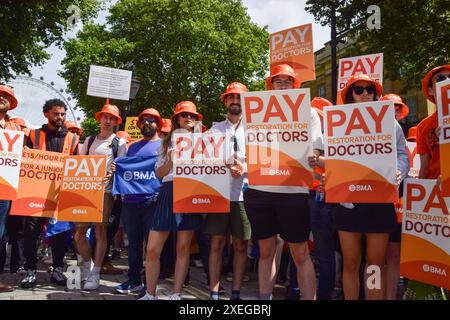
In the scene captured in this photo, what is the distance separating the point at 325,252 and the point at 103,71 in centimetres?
467

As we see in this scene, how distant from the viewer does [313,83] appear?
35.5m

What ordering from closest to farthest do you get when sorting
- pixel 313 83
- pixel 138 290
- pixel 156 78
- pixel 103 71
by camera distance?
pixel 138 290
pixel 103 71
pixel 156 78
pixel 313 83

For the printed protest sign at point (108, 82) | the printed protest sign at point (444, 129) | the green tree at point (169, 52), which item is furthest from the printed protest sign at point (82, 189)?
the green tree at point (169, 52)

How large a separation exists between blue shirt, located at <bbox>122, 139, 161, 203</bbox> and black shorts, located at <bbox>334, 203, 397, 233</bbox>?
2.44m

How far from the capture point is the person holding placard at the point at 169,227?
4.20m

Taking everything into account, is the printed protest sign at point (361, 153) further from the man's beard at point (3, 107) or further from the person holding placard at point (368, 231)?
the man's beard at point (3, 107)

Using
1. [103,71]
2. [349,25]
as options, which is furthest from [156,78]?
[103,71]

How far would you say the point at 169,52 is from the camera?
23531mm

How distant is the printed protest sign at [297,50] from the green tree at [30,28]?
962 cm

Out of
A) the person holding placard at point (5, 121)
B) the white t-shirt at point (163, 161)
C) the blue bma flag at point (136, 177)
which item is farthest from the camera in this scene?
the blue bma flag at point (136, 177)

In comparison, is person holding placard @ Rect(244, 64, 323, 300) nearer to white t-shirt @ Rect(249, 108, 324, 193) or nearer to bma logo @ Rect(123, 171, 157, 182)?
white t-shirt @ Rect(249, 108, 324, 193)

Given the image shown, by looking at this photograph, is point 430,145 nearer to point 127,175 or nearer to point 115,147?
→ point 127,175

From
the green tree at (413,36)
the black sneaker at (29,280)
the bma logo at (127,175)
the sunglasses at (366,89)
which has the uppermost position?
the green tree at (413,36)

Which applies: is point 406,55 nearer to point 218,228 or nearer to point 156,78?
point 218,228
